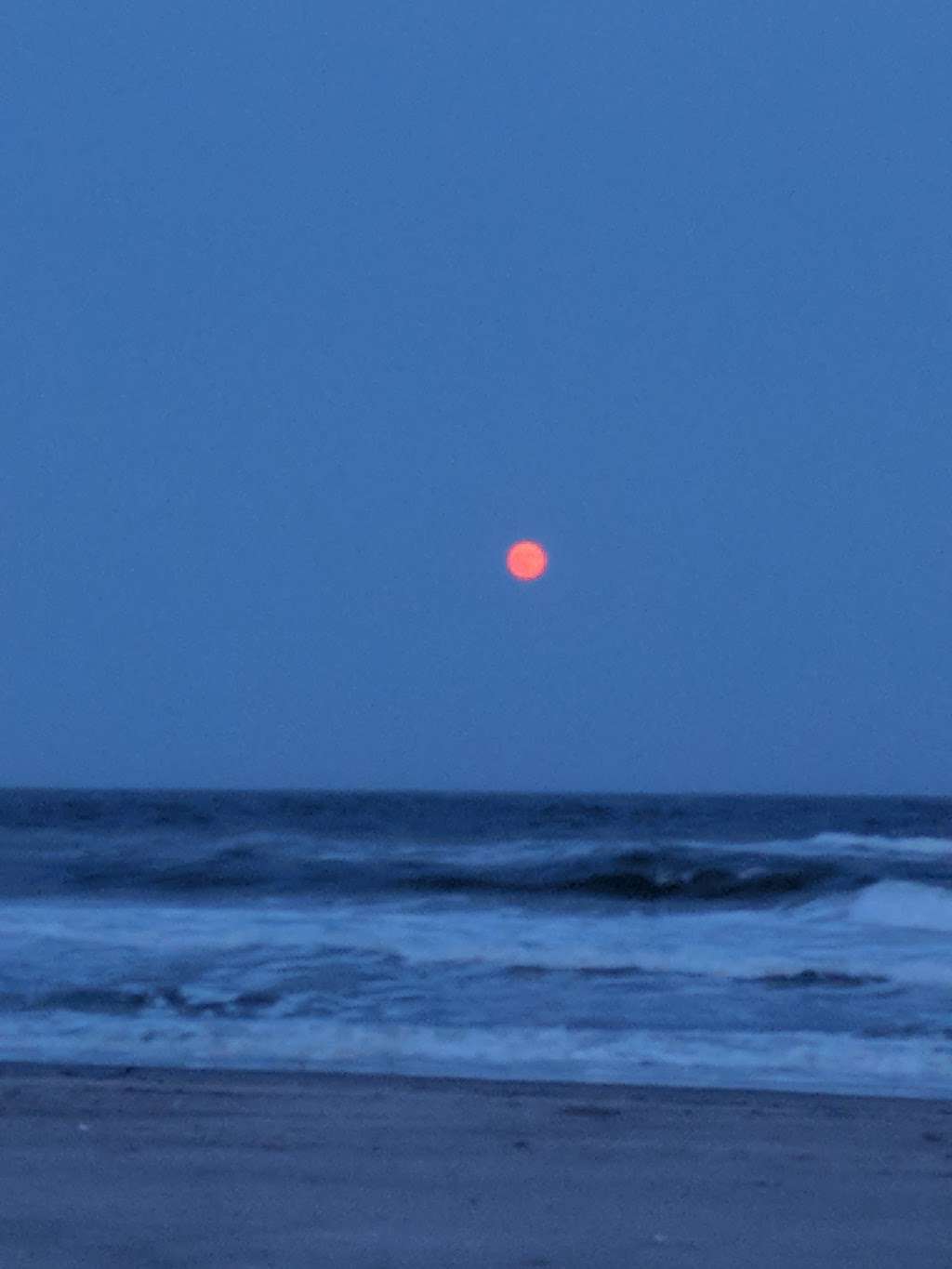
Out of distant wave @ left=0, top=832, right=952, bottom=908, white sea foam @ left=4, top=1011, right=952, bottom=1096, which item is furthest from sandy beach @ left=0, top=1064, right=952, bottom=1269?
distant wave @ left=0, top=832, right=952, bottom=908

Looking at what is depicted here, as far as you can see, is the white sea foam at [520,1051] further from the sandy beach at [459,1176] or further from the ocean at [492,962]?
the sandy beach at [459,1176]

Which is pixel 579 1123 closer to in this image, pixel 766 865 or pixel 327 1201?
pixel 327 1201

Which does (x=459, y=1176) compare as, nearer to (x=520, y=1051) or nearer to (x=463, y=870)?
(x=520, y=1051)

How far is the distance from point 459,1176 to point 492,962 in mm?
6333

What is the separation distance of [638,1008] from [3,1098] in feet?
12.7

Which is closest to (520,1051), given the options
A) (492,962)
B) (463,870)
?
(492,962)

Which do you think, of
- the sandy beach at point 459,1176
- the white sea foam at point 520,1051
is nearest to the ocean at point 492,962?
the white sea foam at point 520,1051

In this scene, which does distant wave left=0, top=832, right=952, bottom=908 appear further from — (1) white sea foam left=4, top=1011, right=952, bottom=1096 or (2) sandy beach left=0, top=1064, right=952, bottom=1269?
(2) sandy beach left=0, top=1064, right=952, bottom=1269

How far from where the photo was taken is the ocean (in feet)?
24.4

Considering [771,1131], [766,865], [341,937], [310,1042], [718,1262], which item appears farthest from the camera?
[766,865]

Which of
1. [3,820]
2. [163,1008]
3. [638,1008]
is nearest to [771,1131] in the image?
[638,1008]

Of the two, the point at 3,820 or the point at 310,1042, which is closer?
the point at 310,1042

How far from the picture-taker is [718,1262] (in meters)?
3.62

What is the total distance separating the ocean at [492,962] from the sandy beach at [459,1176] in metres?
1.00
